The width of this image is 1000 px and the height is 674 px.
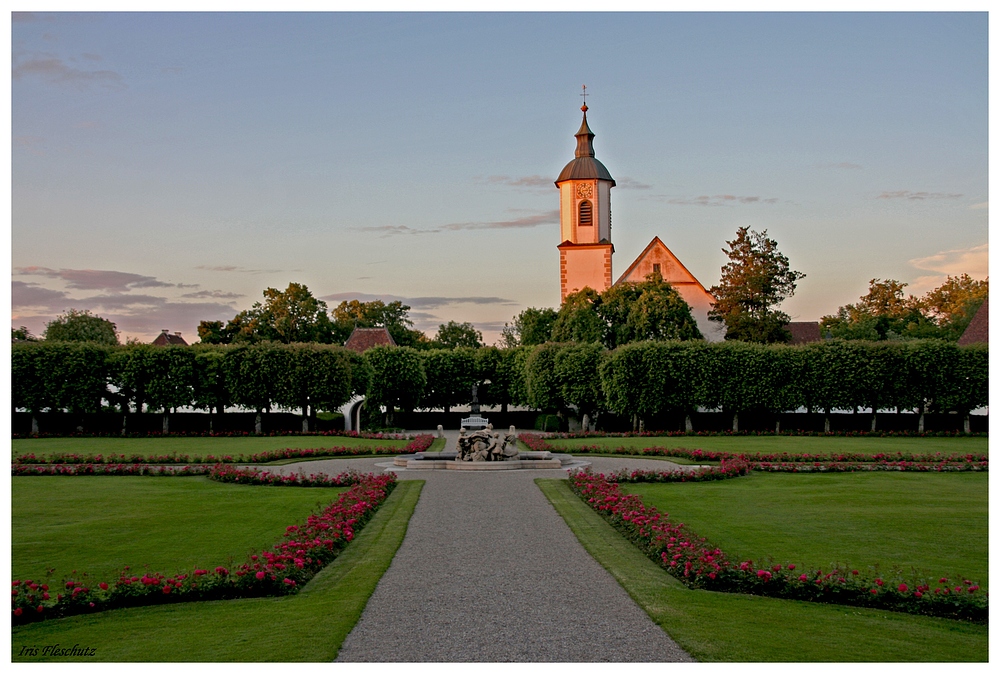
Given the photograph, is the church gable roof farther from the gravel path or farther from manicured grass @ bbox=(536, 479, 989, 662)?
manicured grass @ bbox=(536, 479, 989, 662)

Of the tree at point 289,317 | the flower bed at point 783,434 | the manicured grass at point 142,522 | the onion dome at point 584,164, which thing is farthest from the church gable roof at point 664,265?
the manicured grass at point 142,522

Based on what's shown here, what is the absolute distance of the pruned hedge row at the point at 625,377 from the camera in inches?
1692

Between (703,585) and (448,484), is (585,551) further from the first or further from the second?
(448,484)

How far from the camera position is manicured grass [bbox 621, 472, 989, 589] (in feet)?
40.8

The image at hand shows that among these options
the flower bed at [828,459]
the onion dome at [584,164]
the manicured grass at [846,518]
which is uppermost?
the onion dome at [584,164]

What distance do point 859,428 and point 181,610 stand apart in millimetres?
42720

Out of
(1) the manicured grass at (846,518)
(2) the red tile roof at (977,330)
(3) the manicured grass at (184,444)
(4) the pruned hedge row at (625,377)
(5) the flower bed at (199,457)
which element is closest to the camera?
(1) the manicured grass at (846,518)

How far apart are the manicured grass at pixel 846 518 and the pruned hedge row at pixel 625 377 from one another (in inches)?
791

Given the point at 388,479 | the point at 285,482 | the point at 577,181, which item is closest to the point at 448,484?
the point at 388,479

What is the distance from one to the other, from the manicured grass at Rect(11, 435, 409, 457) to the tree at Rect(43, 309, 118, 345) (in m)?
39.9

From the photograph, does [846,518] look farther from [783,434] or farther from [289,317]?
[289,317]

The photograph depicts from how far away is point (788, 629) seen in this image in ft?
28.8

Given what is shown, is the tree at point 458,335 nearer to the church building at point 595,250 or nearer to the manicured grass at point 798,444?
the church building at point 595,250

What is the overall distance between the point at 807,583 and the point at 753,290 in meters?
48.2
